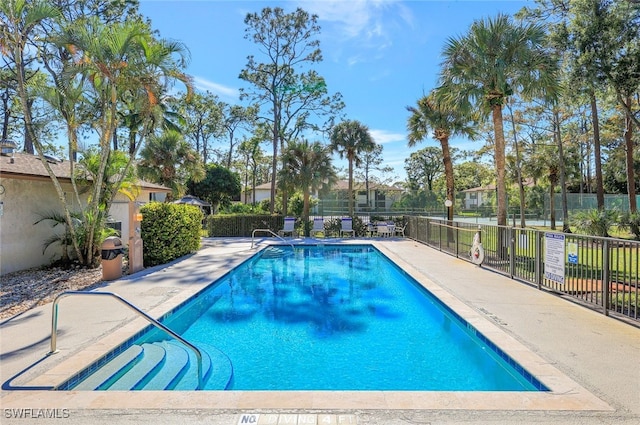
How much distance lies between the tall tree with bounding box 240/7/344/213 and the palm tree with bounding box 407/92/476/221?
8462 millimetres

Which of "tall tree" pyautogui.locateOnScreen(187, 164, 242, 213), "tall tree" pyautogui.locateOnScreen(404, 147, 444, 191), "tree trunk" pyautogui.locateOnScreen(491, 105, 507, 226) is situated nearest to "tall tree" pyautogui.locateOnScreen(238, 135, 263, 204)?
"tall tree" pyautogui.locateOnScreen(187, 164, 242, 213)

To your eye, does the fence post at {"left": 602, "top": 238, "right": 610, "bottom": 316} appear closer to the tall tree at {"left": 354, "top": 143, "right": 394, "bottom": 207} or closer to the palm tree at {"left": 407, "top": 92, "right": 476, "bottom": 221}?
the palm tree at {"left": 407, "top": 92, "right": 476, "bottom": 221}

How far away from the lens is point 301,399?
2.89 metres

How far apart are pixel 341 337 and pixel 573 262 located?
151 inches

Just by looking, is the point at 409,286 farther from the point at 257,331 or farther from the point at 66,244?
the point at 66,244

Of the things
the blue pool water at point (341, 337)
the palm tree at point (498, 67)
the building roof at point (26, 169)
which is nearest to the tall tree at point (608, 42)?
the palm tree at point (498, 67)

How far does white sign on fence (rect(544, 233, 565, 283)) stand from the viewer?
5.83m

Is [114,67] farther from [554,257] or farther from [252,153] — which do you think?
[252,153]

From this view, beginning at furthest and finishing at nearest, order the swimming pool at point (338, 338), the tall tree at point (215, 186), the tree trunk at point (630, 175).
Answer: the tall tree at point (215, 186), the tree trunk at point (630, 175), the swimming pool at point (338, 338)

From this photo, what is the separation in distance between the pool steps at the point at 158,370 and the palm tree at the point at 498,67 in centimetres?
950

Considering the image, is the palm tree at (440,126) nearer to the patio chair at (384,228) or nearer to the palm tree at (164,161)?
the patio chair at (384,228)

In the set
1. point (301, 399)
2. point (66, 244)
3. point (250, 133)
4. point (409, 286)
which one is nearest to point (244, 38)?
point (250, 133)

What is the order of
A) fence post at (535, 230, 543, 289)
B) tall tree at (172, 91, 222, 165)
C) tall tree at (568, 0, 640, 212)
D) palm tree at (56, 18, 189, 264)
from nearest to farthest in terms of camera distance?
fence post at (535, 230, 543, 289)
palm tree at (56, 18, 189, 264)
tall tree at (568, 0, 640, 212)
tall tree at (172, 91, 222, 165)

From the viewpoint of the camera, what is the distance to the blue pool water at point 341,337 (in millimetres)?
3838
